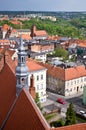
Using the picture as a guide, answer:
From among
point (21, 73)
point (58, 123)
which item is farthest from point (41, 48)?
point (21, 73)

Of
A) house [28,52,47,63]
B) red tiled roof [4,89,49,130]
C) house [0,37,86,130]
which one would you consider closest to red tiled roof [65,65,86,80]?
house [28,52,47,63]

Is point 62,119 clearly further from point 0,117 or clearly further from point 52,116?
point 0,117

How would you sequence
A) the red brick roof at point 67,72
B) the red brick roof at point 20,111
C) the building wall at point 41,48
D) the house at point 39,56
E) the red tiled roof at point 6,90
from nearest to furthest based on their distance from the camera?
the red brick roof at point 20,111
the red tiled roof at point 6,90
the red brick roof at point 67,72
the house at point 39,56
the building wall at point 41,48

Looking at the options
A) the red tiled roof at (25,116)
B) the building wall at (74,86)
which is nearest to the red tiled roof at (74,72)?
the building wall at (74,86)

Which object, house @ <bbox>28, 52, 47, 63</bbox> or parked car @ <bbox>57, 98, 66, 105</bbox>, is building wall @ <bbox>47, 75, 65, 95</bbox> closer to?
parked car @ <bbox>57, 98, 66, 105</bbox>

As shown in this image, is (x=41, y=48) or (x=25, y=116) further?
(x=41, y=48)

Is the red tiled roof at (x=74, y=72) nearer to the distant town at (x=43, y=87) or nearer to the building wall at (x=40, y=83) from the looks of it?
the distant town at (x=43, y=87)

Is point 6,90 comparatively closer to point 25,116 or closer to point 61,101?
point 25,116
